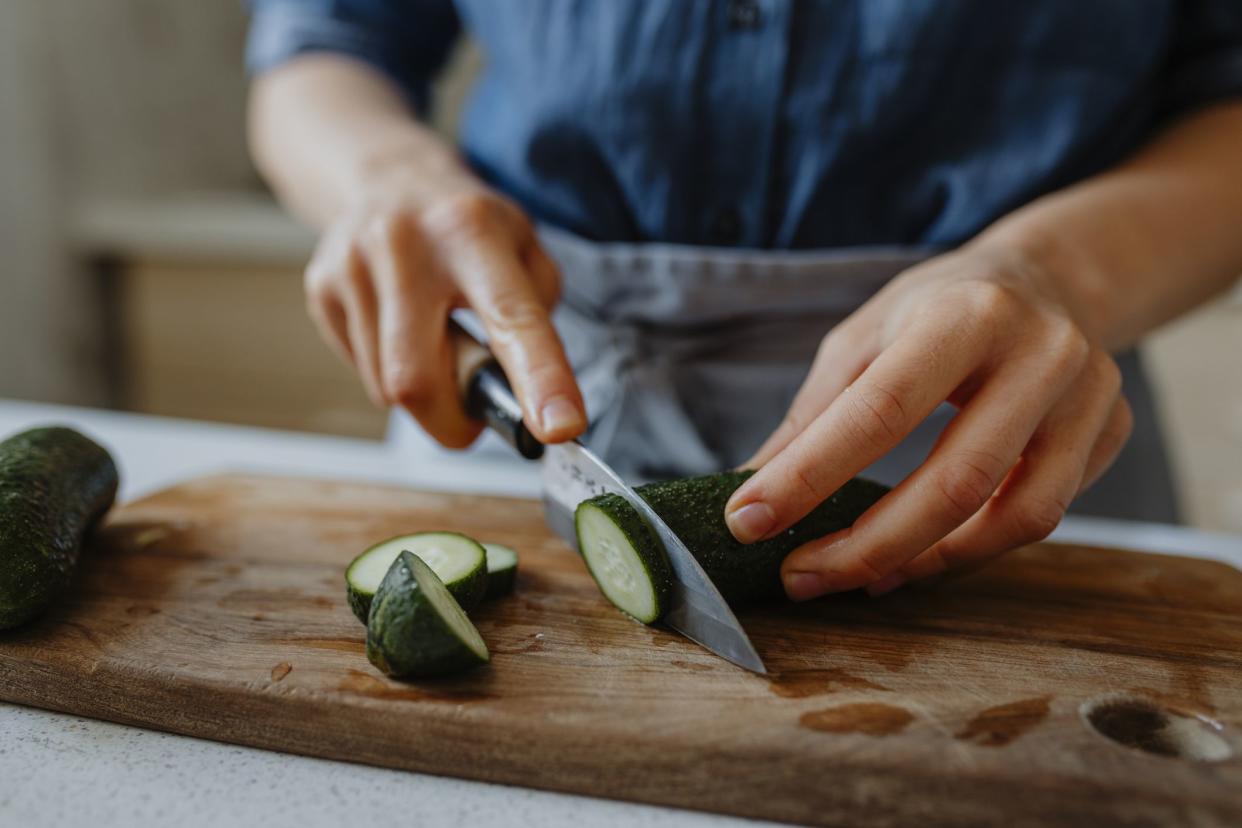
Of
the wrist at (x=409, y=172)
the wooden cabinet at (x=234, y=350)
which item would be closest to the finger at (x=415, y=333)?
the wrist at (x=409, y=172)

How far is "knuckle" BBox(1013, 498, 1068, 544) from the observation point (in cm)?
105

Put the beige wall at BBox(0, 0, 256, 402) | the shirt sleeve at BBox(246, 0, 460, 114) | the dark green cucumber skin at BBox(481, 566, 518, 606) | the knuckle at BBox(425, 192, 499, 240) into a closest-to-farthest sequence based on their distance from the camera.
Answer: the dark green cucumber skin at BBox(481, 566, 518, 606), the knuckle at BBox(425, 192, 499, 240), the shirt sleeve at BBox(246, 0, 460, 114), the beige wall at BBox(0, 0, 256, 402)

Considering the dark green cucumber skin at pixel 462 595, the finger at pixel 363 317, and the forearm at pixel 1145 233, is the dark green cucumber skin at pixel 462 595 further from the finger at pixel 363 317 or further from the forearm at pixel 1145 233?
the forearm at pixel 1145 233

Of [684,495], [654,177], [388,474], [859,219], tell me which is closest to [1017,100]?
[859,219]

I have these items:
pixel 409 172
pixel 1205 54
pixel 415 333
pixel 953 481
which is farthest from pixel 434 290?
pixel 1205 54

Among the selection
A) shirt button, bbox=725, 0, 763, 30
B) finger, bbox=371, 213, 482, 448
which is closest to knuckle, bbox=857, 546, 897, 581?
finger, bbox=371, 213, 482, 448

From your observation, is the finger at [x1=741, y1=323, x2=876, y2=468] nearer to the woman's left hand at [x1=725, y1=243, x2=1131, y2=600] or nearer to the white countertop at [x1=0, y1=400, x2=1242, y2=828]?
the woman's left hand at [x1=725, y1=243, x2=1131, y2=600]

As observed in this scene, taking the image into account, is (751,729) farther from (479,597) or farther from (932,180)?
(932,180)

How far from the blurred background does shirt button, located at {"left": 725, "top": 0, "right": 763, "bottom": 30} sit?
8.69 ft

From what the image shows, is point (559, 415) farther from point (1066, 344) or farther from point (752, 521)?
point (1066, 344)

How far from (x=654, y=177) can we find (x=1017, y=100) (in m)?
0.58

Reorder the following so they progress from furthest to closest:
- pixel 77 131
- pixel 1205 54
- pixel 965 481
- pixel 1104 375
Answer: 1. pixel 77 131
2. pixel 1205 54
3. pixel 1104 375
4. pixel 965 481

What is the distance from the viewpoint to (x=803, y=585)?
1.07 meters

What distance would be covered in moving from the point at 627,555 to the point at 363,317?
610 millimetres
